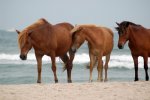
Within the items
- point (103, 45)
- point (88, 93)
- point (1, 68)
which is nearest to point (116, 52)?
point (1, 68)

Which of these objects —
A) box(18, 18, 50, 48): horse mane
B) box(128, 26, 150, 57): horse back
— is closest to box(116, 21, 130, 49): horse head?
box(128, 26, 150, 57): horse back

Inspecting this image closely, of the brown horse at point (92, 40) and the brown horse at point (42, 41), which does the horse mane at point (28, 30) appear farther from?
the brown horse at point (92, 40)

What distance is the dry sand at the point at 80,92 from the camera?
11023 millimetres

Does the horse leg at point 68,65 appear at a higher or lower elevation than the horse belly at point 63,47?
lower

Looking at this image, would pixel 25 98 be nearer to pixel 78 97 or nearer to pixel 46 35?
pixel 78 97

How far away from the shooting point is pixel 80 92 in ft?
38.4

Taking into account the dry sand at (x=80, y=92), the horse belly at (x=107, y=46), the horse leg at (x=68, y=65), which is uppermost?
the horse belly at (x=107, y=46)

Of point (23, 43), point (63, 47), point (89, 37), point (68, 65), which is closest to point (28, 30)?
point (23, 43)

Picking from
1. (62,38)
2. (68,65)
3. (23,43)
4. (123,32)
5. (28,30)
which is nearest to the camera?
(23,43)

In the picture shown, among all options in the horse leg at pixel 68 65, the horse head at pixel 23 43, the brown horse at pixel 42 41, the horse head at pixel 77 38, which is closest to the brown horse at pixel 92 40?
the horse head at pixel 77 38

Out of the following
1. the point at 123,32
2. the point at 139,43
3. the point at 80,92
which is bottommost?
the point at 80,92

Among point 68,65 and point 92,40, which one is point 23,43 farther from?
point 68,65

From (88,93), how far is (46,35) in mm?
2933

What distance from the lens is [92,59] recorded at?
47.9 feet
